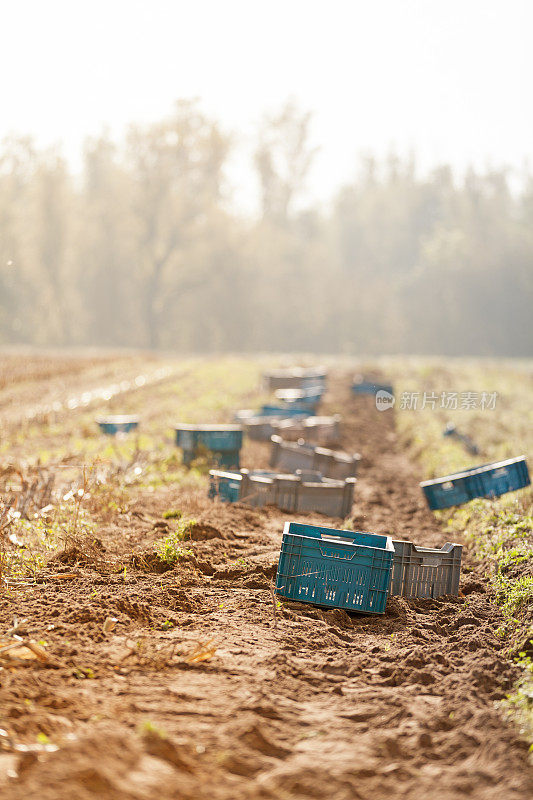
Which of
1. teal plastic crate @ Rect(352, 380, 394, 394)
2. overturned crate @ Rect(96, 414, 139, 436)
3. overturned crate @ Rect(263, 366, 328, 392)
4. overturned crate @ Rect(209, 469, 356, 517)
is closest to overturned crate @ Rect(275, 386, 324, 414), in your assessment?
overturned crate @ Rect(263, 366, 328, 392)

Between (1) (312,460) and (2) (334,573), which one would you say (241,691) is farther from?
(1) (312,460)

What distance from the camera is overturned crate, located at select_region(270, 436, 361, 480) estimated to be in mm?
10812

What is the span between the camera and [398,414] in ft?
65.4

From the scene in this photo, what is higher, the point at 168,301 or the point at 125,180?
the point at 125,180

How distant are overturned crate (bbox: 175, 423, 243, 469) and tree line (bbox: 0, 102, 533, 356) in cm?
4505

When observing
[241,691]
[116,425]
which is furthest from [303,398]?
[241,691]

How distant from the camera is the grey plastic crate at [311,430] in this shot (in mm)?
13250

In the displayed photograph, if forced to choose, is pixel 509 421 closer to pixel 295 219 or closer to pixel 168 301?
pixel 168 301

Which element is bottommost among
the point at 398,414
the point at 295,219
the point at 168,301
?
the point at 398,414

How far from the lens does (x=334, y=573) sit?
5793 millimetres

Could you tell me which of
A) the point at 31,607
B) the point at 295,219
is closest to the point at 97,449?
the point at 31,607

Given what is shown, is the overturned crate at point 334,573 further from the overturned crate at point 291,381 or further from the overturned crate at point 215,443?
the overturned crate at point 291,381

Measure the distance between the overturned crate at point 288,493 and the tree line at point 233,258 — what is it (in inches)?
1869

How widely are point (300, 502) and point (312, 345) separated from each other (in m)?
55.5
